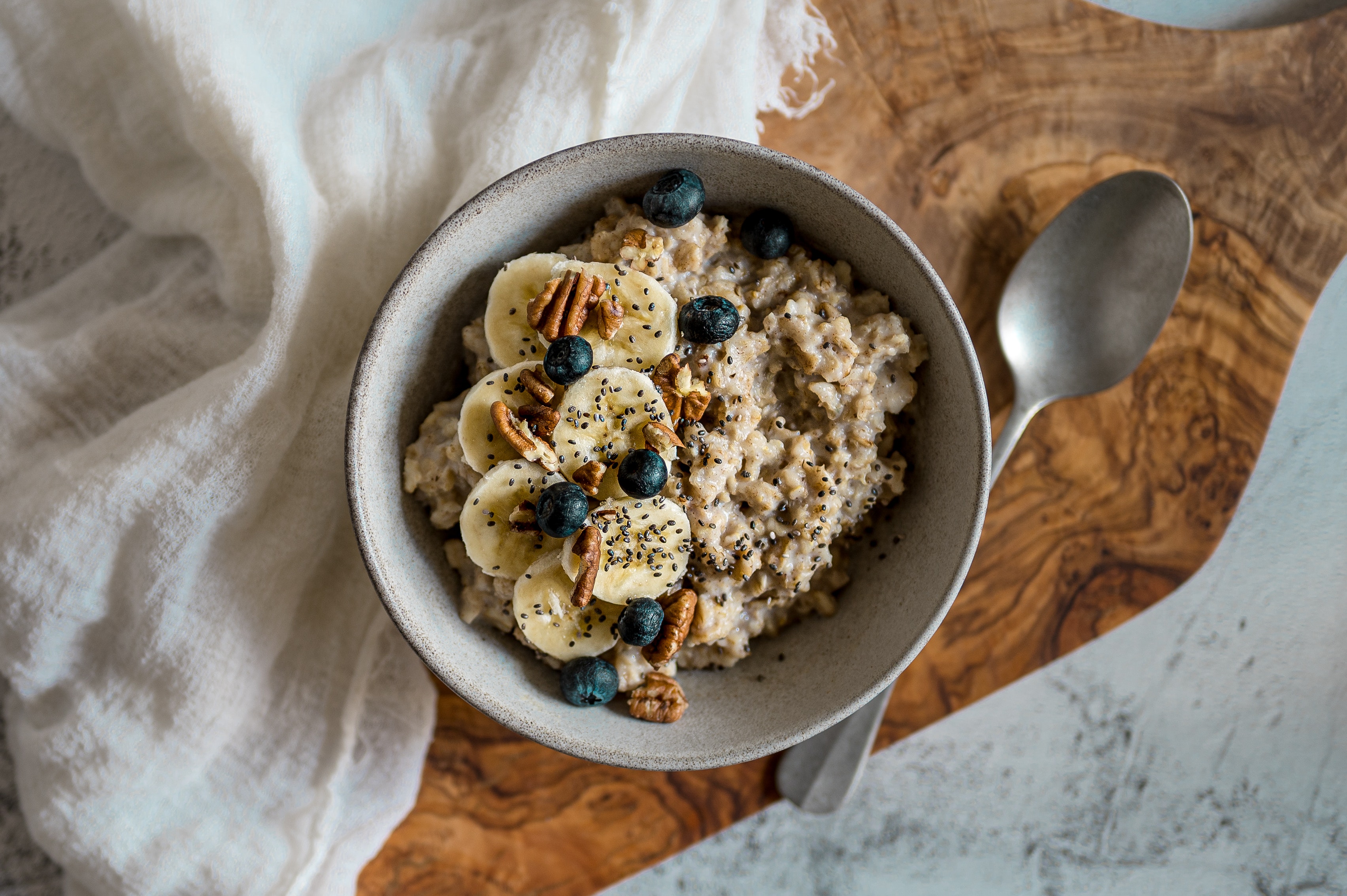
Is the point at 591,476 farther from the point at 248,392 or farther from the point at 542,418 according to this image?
the point at 248,392

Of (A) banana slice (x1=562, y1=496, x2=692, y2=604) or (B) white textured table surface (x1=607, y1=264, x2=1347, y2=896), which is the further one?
(B) white textured table surface (x1=607, y1=264, x2=1347, y2=896)

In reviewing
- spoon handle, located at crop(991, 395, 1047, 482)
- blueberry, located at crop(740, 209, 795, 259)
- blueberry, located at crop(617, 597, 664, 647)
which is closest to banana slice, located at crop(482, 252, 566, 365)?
blueberry, located at crop(740, 209, 795, 259)

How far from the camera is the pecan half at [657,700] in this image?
160cm

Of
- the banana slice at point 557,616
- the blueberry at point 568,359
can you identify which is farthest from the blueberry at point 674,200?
the banana slice at point 557,616

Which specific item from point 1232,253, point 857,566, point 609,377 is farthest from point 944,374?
point 1232,253

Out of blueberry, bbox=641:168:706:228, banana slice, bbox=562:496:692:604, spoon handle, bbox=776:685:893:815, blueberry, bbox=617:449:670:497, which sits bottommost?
spoon handle, bbox=776:685:893:815

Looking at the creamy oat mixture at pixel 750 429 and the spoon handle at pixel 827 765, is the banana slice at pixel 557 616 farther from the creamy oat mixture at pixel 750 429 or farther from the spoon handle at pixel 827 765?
the spoon handle at pixel 827 765

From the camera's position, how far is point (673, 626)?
60.5 inches

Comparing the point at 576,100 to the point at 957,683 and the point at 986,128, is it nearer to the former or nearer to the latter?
the point at 986,128

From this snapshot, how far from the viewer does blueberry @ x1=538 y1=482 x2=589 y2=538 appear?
4.59ft

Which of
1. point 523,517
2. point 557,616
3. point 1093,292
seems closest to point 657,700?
point 557,616

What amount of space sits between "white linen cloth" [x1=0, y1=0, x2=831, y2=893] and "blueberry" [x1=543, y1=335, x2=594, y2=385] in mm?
484

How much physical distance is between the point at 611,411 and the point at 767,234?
0.41 m

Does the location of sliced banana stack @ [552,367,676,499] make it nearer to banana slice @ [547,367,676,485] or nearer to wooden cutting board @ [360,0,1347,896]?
banana slice @ [547,367,676,485]
